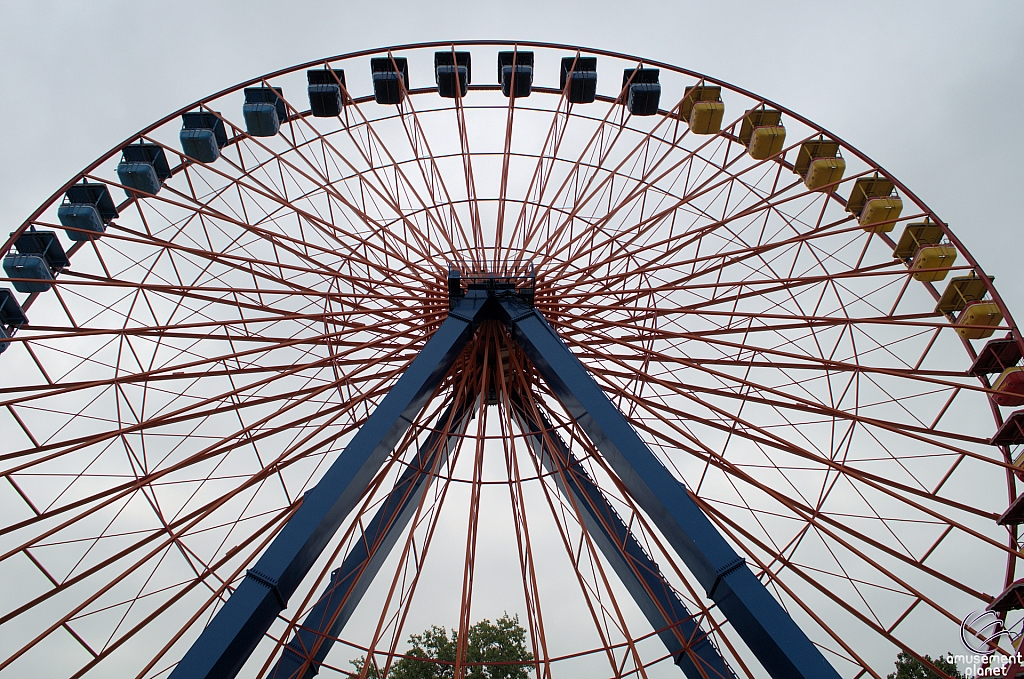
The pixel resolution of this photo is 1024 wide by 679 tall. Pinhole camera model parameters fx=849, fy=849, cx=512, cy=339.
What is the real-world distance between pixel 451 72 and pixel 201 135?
6.32m

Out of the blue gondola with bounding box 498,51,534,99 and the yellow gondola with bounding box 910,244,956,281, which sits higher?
the blue gondola with bounding box 498,51,534,99

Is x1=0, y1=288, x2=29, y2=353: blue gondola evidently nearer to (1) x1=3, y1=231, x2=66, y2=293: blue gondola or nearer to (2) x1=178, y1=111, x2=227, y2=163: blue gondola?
(1) x1=3, y1=231, x2=66, y2=293: blue gondola

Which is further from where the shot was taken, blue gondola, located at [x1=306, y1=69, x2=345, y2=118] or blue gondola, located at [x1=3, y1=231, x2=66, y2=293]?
blue gondola, located at [x1=306, y1=69, x2=345, y2=118]

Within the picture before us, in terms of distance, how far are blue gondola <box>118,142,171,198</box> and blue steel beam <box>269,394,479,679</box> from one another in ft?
28.7

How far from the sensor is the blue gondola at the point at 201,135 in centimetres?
1967

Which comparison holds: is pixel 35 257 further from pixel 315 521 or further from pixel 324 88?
pixel 315 521

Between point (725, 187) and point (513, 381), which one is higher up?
point (725, 187)

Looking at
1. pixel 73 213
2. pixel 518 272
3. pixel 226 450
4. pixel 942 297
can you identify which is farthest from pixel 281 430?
pixel 942 297

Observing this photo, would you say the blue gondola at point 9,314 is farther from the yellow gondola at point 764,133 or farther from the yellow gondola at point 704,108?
the yellow gondola at point 764,133

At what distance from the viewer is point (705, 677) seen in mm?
13977

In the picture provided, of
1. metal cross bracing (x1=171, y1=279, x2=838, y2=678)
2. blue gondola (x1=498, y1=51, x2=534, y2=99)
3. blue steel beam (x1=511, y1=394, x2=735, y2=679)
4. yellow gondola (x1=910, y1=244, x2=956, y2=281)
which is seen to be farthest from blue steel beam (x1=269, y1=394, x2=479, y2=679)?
yellow gondola (x1=910, y1=244, x2=956, y2=281)

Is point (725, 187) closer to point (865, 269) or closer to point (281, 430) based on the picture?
point (865, 269)

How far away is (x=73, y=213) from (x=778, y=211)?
15778 millimetres

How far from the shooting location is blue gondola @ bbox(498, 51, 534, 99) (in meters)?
21.8
